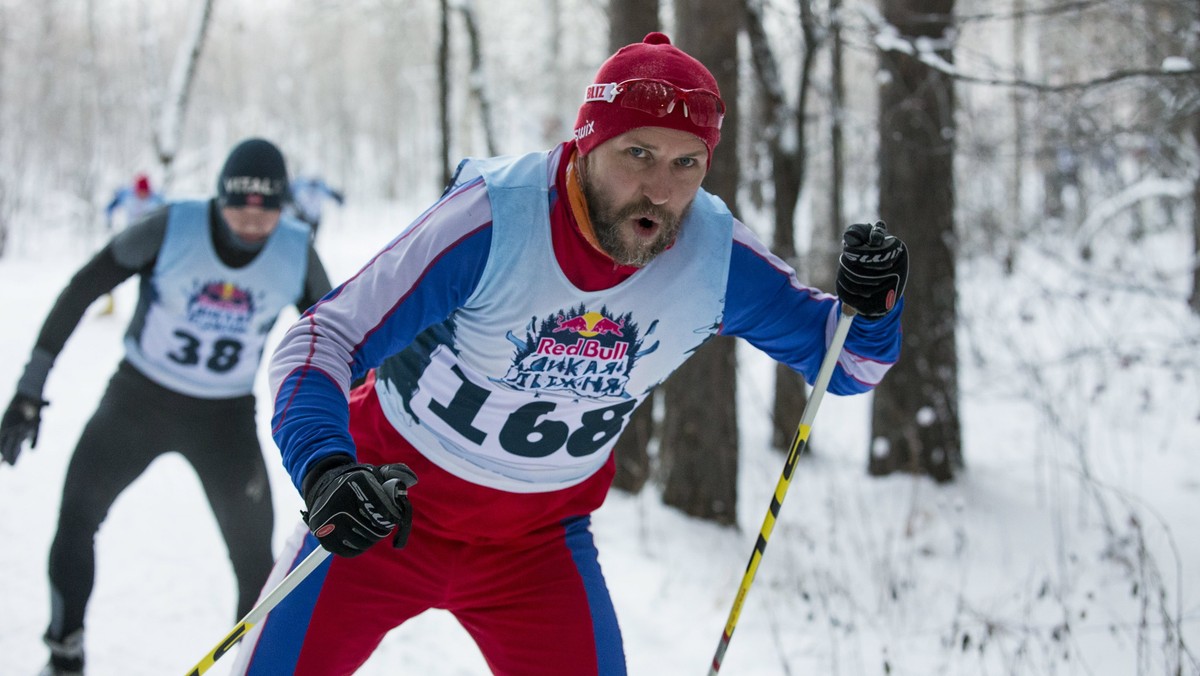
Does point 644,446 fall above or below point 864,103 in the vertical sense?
below

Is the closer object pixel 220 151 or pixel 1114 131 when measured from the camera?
pixel 1114 131

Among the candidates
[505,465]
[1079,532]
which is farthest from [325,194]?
[505,465]

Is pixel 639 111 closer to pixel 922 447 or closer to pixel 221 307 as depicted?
pixel 221 307

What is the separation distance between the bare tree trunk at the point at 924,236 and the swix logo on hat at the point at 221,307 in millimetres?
4233

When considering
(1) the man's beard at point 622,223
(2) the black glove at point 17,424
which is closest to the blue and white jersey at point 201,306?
(2) the black glove at point 17,424

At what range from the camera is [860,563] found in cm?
482

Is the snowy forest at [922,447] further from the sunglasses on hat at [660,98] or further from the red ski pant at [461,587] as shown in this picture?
the sunglasses on hat at [660,98]

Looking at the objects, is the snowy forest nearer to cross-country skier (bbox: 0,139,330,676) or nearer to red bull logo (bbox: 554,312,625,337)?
cross-country skier (bbox: 0,139,330,676)

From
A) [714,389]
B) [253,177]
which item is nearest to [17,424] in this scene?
[253,177]

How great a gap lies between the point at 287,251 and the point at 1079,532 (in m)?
4.50

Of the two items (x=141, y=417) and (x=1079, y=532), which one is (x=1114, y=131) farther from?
(x=141, y=417)

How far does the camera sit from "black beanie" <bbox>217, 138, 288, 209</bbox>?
3.70m

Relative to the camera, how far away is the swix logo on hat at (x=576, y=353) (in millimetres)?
2076

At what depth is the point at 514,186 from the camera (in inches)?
80.8
